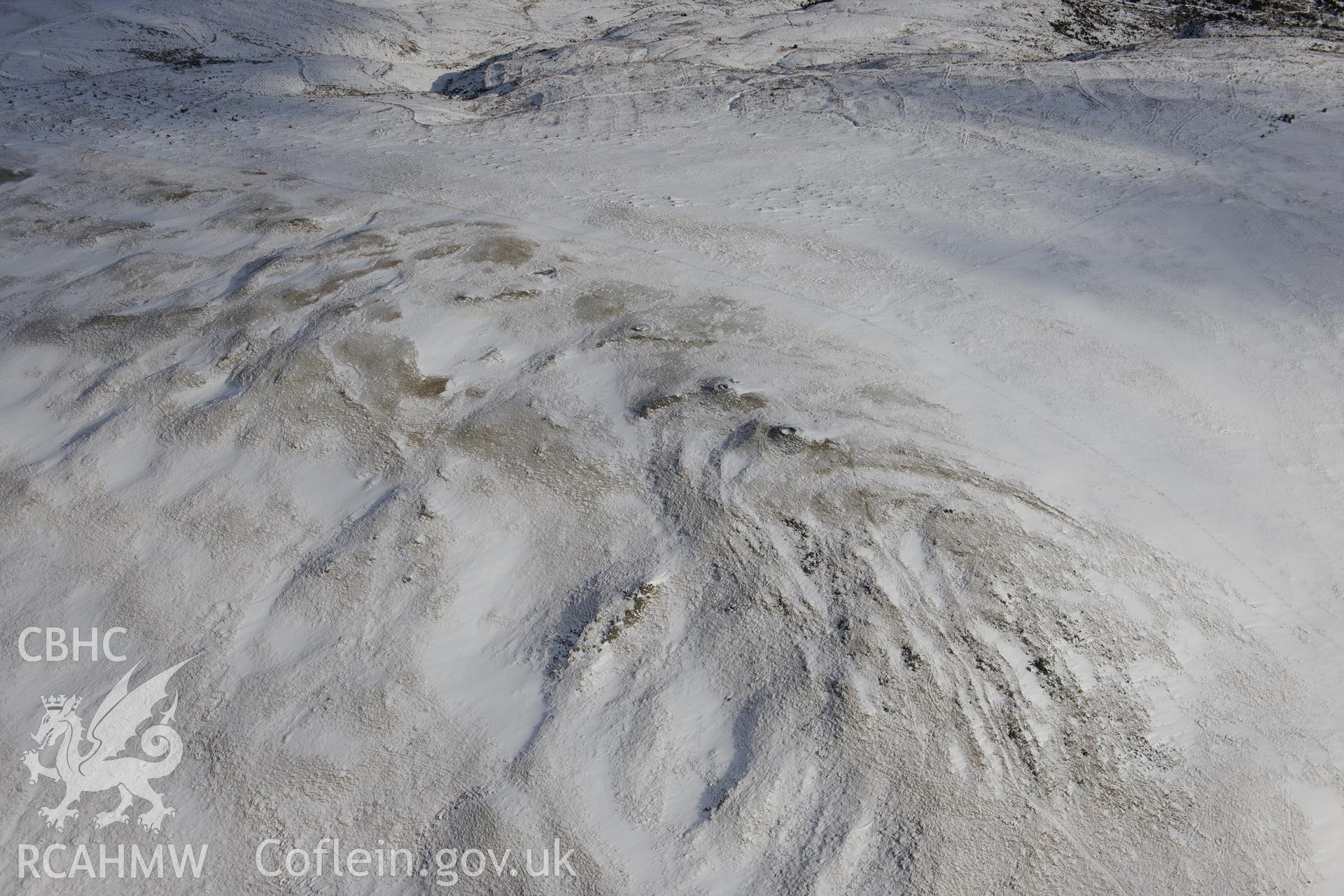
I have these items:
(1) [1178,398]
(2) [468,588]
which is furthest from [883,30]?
(2) [468,588]

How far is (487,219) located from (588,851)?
329 cm

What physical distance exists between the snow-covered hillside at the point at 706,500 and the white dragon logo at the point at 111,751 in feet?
0.17

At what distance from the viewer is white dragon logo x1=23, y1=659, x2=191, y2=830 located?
7.43ft

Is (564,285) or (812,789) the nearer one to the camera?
(812,789)

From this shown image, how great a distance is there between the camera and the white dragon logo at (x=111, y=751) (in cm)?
226

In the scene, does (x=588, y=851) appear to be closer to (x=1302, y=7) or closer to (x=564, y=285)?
(x=564, y=285)

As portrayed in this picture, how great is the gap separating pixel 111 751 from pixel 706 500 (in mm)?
1778

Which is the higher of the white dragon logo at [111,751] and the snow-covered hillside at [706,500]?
the snow-covered hillside at [706,500]

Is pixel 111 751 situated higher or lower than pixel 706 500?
lower

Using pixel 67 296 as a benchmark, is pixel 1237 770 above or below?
below

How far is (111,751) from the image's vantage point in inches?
91.6

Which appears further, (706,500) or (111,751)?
(706,500)

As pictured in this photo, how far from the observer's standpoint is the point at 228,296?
382cm

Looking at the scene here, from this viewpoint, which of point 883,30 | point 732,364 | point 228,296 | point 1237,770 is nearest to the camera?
point 1237,770
